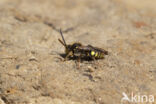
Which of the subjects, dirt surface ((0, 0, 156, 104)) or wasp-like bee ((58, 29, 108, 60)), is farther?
wasp-like bee ((58, 29, 108, 60))

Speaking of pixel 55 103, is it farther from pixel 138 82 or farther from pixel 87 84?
pixel 138 82

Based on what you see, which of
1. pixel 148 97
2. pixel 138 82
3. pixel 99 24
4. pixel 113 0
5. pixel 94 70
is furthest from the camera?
pixel 113 0

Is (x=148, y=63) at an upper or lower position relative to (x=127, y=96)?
upper

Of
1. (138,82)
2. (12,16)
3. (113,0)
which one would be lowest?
(138,82)

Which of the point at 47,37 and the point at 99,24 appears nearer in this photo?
the point at 47,37

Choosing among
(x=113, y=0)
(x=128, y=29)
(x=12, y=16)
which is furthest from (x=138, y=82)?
(x=113, y=0)

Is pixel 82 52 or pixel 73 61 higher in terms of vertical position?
pixel 82 52

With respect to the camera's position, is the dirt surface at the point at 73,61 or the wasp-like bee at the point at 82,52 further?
the wasp-like bee at the point at 82,52

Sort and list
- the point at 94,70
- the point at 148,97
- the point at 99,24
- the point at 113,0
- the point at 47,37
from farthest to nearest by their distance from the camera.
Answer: the point at 113,0
the point at 99,24
the point at 47,37
the point at 94,70
the point at 148,97
